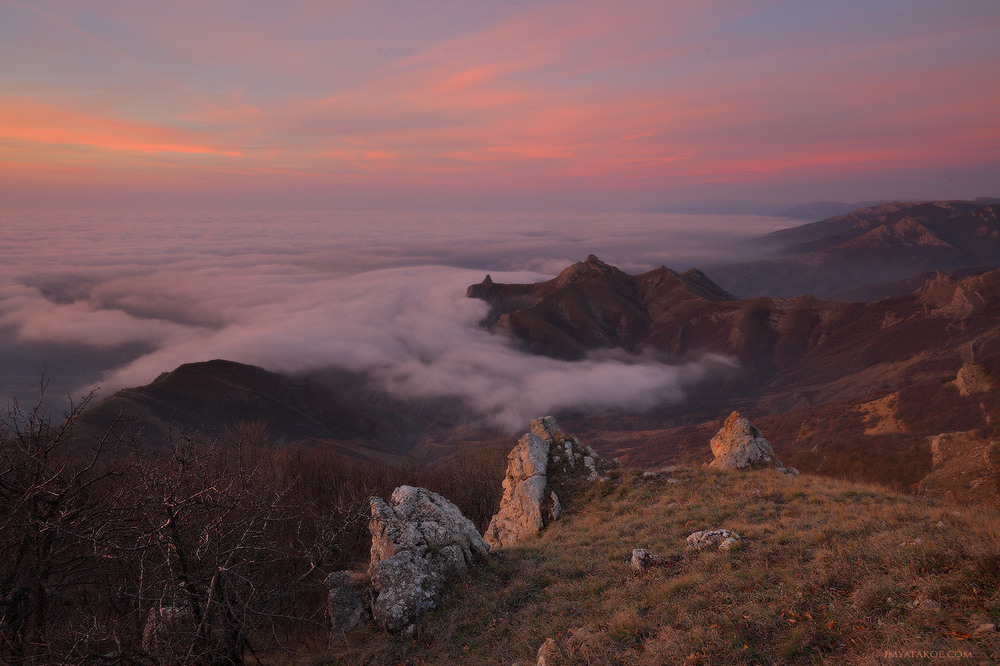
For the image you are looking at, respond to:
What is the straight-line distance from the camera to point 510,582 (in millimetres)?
14039

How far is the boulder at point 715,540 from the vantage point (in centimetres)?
1273

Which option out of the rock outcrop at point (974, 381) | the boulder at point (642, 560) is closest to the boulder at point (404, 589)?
the boulder at point (642, 560)

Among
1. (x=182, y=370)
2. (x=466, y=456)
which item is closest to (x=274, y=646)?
(x=466, y=456)

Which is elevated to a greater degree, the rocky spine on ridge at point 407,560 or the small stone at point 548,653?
the small stone at point 548,653

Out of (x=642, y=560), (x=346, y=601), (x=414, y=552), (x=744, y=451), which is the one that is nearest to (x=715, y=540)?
(x=642, y=560)

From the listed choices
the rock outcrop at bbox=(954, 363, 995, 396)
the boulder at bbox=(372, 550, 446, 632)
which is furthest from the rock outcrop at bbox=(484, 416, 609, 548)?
the rock outcrop at bbox=(954, 363, 995, 396)

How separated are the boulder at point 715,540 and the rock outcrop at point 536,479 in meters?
9.36

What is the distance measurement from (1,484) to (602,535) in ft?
53.4

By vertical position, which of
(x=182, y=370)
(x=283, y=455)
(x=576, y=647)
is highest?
(x=576, y=647)

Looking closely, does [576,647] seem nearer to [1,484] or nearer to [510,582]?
[510,582]

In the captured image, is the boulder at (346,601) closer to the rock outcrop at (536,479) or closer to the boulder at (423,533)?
the boulder at (423,533)

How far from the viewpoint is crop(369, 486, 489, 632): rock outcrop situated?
12.7 meters

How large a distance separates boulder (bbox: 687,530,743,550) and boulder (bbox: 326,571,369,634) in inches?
380

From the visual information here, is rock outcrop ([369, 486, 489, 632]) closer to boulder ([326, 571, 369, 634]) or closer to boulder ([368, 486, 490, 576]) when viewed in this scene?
boulder ([368, 486, 490, 576])
